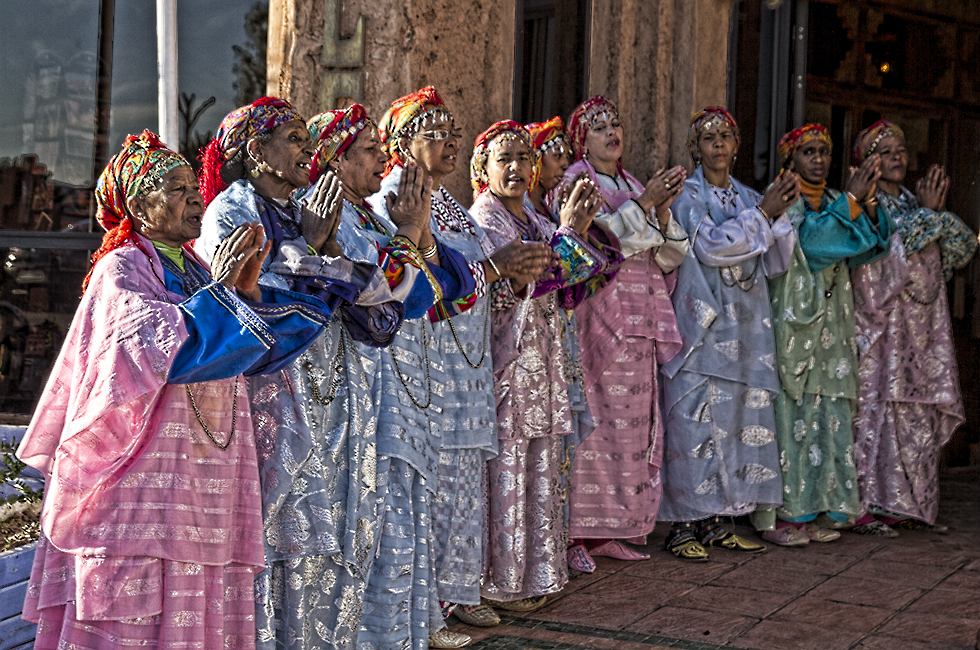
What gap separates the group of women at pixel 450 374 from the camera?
9.97 feet

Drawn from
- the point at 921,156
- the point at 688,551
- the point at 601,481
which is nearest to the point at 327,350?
the point at 601,481

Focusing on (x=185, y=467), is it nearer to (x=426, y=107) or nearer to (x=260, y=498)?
(x=260, y=498)

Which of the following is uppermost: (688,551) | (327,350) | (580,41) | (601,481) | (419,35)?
(580,41)

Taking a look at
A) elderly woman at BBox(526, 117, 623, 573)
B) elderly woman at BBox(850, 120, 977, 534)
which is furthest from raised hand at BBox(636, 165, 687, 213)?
elderly woman at BBox(850, 120, 977, 534)

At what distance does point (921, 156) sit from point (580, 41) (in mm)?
3037

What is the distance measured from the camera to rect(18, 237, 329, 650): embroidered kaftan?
9.65 feet

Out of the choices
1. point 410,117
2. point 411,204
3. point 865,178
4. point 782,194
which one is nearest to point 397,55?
point 410,117

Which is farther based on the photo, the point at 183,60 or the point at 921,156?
the point at 921,156

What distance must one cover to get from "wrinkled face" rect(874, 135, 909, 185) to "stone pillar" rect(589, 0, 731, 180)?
109 cm

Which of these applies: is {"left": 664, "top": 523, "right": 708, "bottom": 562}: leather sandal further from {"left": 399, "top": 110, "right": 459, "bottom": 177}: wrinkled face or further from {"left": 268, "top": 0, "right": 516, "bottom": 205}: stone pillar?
{"left": 268, "top": 0, "right": 516, "bottom": 205}: stone pillar

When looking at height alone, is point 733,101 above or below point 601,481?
above

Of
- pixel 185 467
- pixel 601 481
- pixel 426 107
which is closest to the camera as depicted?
pixel 185 467

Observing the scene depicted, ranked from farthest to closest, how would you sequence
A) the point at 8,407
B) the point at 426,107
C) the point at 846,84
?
the point at 846,84 < the point at 8,407 < the point at 426,107

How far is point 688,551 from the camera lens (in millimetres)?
5789
